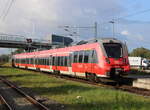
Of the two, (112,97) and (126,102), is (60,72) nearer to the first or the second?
(112,97)

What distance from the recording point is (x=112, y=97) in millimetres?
14180

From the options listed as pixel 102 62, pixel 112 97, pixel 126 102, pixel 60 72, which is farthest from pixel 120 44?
pixel 60 72

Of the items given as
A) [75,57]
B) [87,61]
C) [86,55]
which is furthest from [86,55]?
[75,57]

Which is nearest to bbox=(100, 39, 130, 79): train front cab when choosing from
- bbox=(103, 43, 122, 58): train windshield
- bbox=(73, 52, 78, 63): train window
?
bbox=(103, 43, 122, 58): train windshield

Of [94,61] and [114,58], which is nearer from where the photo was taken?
[114,58]

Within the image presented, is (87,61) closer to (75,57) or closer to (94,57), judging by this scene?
(94,57)

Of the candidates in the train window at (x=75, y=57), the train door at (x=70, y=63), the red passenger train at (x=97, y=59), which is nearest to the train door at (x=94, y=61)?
the red passenger train at (x=97, y=59)

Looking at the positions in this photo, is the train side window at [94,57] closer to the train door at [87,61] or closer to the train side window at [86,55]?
the train door at [87,61]

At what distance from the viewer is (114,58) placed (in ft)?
67.3

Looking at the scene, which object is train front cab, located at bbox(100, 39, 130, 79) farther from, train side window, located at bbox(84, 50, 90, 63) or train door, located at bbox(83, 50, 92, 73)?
train side window, located at bbox(84, 50, 90, 63)

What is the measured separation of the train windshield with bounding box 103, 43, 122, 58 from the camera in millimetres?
20744

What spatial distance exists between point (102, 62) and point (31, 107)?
8.68 metres

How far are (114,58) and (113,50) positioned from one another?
2.60 feet

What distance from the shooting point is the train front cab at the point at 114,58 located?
65.9 feet
